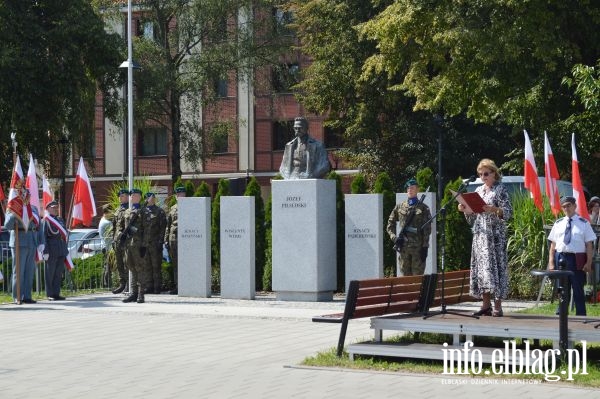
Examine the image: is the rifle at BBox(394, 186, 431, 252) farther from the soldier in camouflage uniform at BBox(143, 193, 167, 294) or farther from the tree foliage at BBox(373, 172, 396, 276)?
the soldier in camouflage uniform at BBox(143, 193, 167, 294)

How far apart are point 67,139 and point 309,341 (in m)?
26.8

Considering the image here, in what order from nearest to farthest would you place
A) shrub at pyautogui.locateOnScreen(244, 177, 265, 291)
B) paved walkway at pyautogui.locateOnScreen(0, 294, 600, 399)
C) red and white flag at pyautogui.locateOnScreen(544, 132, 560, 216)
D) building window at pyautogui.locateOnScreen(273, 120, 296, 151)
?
paved walkway at pyautogui.locateOnScreen(0, 294, 600, 399), red and white flag at pyautogui.locateOnScreen(544, 132, 560, 216), shrub at pyautogui.locateOnScreen(244, 177, 265, 291), building window at pyautogui.locateOnScreen(273, 120, 296, 151)

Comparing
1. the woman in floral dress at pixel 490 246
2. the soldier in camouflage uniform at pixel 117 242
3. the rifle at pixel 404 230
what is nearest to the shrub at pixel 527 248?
the rifle at pixel 404 230

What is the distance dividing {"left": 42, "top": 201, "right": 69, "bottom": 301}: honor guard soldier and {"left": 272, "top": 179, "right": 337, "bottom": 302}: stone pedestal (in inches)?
179

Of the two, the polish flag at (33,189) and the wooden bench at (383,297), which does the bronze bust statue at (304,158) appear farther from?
the wooden bench at (383,297)

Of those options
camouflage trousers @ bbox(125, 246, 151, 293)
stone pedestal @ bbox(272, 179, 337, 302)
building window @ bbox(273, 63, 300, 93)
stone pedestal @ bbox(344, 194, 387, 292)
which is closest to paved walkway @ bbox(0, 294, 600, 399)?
stone pedestal @ bbox(272, 179, 337, 302)

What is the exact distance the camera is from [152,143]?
2408 inches

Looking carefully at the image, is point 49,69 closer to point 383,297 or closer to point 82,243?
point 82,243

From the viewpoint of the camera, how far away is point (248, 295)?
22312 millimetres

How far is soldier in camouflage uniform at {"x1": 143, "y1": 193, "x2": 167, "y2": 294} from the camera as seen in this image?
22.9m

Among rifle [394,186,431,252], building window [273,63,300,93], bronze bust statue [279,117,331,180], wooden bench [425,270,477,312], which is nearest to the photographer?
wooden bench [425,270,477,312]

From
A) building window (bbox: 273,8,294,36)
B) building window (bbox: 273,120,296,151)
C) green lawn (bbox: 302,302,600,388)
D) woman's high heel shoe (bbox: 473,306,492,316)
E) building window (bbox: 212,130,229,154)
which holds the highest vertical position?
building window (bbox: 273,8,294,36)
